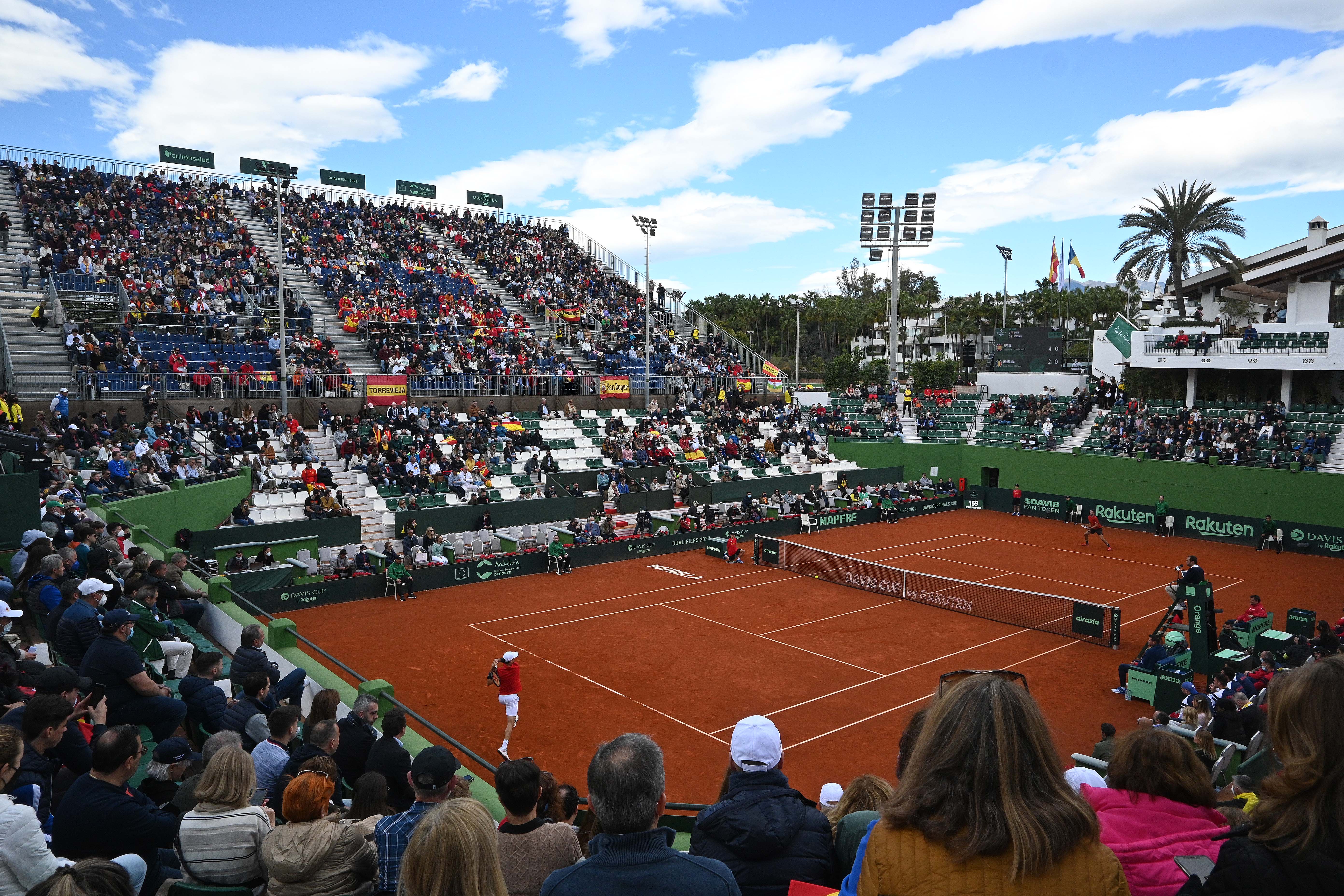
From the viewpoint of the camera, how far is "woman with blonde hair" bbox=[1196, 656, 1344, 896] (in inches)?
95.3

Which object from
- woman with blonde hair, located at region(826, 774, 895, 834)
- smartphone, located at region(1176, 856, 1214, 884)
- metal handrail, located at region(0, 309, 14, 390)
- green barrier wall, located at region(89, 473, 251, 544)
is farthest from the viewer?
metal handrail, located at region(0, 309, 14, 390)

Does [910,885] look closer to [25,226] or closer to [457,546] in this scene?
[457,546]

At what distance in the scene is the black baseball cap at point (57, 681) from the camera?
5.95 meters

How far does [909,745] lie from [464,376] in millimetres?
34940

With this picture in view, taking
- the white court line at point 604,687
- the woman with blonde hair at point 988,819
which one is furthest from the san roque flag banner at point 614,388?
the woman with blonde hair at point 988,819

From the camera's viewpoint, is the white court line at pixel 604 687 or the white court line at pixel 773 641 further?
the white court line at pixel 773 641

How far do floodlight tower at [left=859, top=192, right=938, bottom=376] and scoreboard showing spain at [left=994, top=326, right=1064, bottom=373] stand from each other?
6.50 metres

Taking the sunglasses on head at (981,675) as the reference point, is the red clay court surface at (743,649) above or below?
below

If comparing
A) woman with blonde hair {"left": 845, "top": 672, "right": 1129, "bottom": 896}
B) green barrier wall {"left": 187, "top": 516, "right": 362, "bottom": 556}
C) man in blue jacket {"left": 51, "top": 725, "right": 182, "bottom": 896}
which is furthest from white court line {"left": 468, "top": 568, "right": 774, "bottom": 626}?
woman with blonde hair {"left": 845, "top": 672, "right": 1129, "bottom": 896}

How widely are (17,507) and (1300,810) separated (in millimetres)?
17755

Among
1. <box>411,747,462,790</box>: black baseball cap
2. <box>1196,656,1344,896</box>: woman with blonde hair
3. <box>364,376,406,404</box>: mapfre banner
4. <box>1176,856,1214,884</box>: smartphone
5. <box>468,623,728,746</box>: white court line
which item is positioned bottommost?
<box>468,623,728,746</box>: white court line

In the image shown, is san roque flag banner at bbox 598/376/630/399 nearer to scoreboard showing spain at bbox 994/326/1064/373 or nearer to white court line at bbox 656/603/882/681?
white court line at bbox 656/603/882/681

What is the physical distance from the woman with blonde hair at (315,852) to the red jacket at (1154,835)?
3624mm

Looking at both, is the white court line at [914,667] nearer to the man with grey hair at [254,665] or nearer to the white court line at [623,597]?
the man with grey hair at [254,665]
